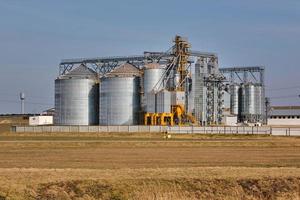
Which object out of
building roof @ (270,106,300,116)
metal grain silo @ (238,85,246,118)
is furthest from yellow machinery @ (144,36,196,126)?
building roof @ (270,106,300,116)

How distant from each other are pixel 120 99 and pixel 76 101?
1104cm

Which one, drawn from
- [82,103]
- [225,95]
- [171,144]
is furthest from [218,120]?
[171,144]

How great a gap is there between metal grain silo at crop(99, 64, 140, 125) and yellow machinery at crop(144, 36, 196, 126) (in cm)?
385

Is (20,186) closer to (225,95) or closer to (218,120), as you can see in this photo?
(218,120)

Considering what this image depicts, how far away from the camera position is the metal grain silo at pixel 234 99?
15700 cm

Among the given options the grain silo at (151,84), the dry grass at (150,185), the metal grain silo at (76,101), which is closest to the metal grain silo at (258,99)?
the grain silo at (151,84)

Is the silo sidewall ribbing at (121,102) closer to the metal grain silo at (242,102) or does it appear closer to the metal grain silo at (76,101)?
the metal grain silo at (76,101)

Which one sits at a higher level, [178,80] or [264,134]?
[178,80]

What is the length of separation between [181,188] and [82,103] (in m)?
96.2

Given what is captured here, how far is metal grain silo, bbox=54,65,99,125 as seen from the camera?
120m

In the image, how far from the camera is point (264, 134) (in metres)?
89.0

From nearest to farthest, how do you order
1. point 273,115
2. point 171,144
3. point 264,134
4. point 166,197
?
point 166,197
point 171,144
point 264,134
point 273,115

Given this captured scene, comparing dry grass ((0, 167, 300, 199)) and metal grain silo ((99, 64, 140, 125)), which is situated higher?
metal grain silo ((99, 64, 140, 125))

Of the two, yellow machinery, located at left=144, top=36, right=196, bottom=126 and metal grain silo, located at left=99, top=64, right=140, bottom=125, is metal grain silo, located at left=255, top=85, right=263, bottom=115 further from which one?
metal grain silo, located at left=99, top=64, right=140, bottom=125
